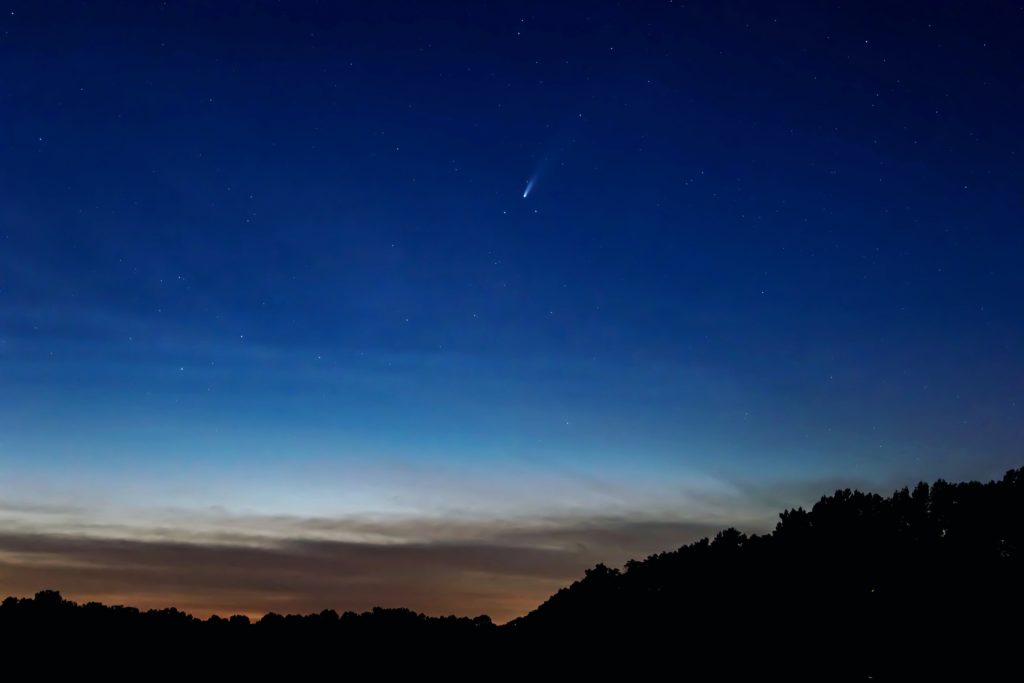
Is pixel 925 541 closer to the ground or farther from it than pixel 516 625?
farther from it

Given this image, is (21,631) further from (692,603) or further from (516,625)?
(692,603)

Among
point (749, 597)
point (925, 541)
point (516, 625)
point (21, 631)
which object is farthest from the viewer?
point (516, 625)

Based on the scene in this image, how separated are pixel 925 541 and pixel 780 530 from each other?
9938 millimetres

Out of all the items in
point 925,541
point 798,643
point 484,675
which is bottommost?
point 484,675

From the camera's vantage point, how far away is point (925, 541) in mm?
37750

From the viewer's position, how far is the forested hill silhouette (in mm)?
34469

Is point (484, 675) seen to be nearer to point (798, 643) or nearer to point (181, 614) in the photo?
point (181, 614)

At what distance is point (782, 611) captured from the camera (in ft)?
143

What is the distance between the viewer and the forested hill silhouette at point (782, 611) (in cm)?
3447

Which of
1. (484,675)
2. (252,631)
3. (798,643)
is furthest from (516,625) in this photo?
(798,643)

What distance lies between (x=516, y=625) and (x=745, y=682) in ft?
110

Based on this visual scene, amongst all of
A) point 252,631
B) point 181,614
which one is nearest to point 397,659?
point 252,631

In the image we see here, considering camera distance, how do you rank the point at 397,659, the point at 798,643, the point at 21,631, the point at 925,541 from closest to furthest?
the point at 925,541, the point at 798,643, the point at 21,631, the point at 397,659

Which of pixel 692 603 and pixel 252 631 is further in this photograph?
pixel 252 631
